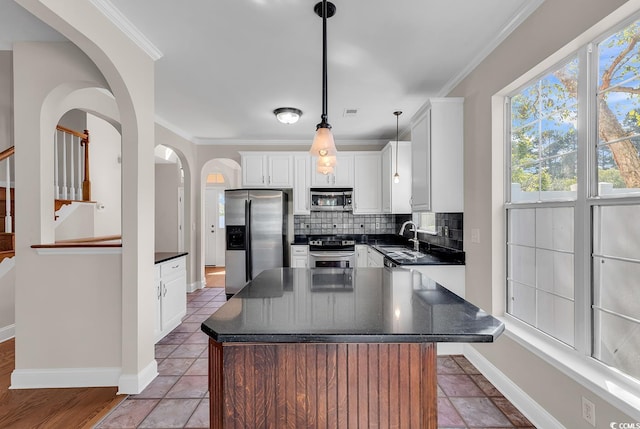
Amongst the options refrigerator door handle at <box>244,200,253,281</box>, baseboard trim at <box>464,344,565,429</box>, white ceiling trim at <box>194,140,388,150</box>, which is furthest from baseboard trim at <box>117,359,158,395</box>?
white ceiling trim at <box>194,140,388,150</box>

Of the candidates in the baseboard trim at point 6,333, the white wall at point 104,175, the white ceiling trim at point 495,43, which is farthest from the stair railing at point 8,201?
the white ceiling trim at point 495,43

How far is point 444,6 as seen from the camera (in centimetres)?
194

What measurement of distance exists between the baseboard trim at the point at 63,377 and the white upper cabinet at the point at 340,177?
3540 millimetres

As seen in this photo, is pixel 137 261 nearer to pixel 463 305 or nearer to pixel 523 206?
pixel 463 305

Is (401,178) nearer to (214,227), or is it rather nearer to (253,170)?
(253,170)

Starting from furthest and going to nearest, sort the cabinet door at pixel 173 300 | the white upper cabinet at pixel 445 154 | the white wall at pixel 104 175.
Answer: the white wall at pixel 104 175 → the cabinet door at pixel 173 300 → the white upper cabinet at pixel 445 154

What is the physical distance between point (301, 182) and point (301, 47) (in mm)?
2769

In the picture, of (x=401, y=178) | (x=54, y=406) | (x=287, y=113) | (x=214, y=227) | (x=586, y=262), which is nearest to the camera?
(x=586, y=262)

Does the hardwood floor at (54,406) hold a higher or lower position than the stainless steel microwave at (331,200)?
lower

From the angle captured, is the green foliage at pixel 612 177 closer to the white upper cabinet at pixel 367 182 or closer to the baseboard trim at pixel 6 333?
the white upper cabinet at pixel 367 182

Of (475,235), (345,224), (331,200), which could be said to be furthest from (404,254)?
(345,224)

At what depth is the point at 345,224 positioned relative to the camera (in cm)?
538

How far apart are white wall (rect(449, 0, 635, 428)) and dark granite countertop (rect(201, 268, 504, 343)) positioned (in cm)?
88

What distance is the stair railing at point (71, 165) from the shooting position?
3990mm
